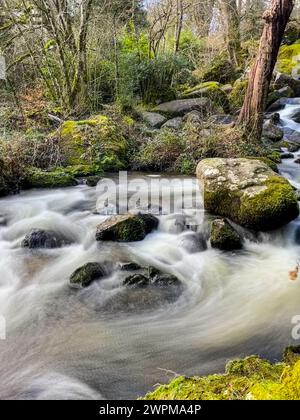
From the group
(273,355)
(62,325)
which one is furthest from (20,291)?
(273,355)

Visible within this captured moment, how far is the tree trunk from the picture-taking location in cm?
1745

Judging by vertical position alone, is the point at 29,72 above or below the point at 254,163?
above

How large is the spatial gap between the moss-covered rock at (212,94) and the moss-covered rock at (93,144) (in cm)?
529

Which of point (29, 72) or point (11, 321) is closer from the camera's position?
point (11, 321)

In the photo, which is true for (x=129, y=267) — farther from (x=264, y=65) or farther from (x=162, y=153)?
(x=264, y=65)

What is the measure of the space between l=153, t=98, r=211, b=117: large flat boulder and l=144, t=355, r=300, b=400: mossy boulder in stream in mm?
11423

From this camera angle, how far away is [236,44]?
18.5 m

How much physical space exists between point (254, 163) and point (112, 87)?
26.7 ft

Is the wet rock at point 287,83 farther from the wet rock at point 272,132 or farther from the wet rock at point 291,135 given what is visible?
the wet rock at point 272,132

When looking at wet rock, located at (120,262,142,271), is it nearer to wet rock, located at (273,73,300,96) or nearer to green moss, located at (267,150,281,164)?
green moss, located at (267,150,281,164)

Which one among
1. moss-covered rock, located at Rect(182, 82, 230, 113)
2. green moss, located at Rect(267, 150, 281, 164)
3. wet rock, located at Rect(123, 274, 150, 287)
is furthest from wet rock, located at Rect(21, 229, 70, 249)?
moss-covered rock, located at Rect(182, 82, 230, 113)

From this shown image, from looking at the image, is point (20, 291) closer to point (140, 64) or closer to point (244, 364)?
point (244, 364)

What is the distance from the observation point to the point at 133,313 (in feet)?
13.1

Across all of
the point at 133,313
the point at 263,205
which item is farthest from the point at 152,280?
the point at 263,205
